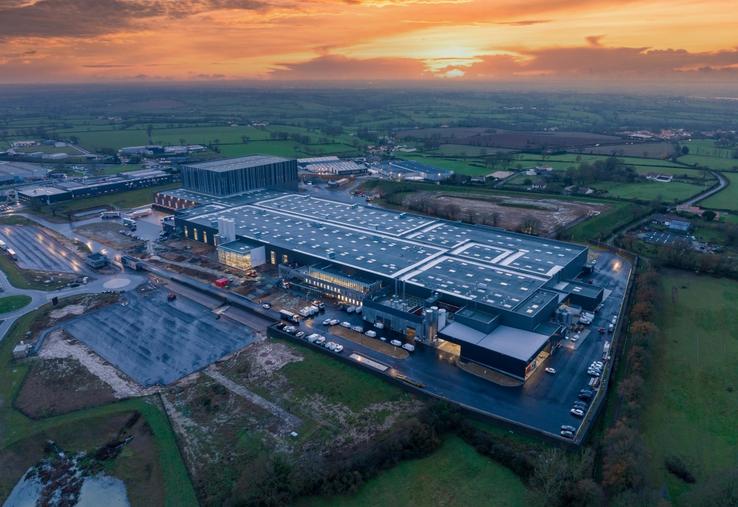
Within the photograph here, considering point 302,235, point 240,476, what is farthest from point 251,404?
point 302,235

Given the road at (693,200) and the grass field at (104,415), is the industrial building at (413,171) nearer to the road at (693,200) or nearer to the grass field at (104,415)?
the road at (693,200)

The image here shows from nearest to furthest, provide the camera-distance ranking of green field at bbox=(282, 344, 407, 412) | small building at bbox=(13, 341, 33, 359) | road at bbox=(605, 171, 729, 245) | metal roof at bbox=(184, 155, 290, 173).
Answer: green field at bbox=(282, 344, 407, 412), small building at bbox=(13, 341, 33, 359), road at bbox=(605, 171, 729, 245), metal roof at bbox=(184, 155, 290, 173)

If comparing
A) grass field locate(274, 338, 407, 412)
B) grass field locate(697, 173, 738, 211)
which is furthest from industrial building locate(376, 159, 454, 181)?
grass field locate(274, 338, 407, 412)

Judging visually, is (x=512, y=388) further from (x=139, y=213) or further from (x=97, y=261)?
(x=139, y=213)

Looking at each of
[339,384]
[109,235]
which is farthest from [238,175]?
[339,384]

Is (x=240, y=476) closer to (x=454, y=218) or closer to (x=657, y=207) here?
(x=454, y=218)

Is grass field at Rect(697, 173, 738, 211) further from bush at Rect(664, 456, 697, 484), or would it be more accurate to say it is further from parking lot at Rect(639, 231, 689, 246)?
bush at Rect(664, 456, 697, 484)
